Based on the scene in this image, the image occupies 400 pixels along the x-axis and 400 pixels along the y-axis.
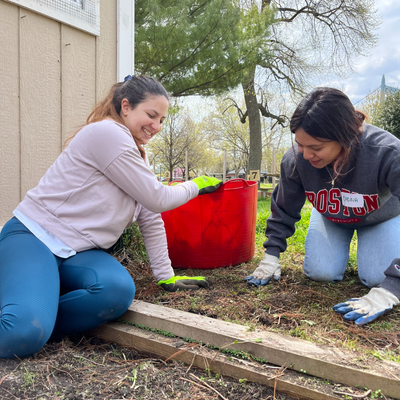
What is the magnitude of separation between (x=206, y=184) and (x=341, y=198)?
72cm

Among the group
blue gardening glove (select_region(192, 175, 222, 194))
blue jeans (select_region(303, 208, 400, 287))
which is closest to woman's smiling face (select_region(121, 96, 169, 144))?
blue gardening glove (select_region(192, 175, 222, 194))

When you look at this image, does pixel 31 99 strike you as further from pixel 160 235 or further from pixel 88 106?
pixel 160 235

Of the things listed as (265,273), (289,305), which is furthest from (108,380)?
(265,273)

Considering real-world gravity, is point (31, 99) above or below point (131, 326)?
above

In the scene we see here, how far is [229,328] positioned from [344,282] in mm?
1049

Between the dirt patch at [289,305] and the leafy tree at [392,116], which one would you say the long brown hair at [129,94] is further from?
the leafy tree at [392,116]

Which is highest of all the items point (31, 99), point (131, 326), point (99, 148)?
→ point (31, 99)

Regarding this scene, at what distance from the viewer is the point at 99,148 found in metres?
1.56

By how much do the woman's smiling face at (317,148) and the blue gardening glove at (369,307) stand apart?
642mm

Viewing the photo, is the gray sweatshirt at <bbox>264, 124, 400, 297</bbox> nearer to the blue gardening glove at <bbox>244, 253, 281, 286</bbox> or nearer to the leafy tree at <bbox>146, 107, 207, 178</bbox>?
the blue gardening glove at <bbox>244, 253, 281, 286</bbox>

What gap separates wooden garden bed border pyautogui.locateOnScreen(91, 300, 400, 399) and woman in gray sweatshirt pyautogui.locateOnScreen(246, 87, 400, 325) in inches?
15.6

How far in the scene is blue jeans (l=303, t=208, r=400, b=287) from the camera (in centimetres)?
192

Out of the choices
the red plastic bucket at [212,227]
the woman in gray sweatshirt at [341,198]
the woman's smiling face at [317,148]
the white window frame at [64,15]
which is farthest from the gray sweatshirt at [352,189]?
the white window frame at [64,15]

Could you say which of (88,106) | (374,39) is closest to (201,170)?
(374,39)
